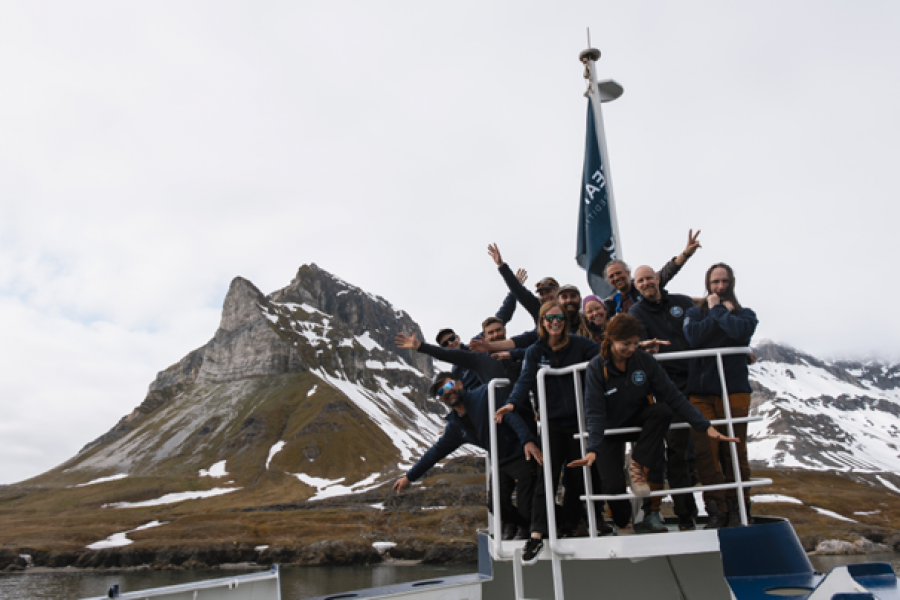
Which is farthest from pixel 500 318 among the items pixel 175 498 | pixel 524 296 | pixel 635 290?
pixel 175 498

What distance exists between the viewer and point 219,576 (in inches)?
2512

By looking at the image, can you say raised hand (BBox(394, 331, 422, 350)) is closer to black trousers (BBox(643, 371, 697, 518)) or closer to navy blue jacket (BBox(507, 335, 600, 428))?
navy blue jacket (BBox(507, 335, 600, 428))

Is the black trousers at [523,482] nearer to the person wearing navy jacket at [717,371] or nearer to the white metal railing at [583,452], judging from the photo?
the white metal railing at [583,452]

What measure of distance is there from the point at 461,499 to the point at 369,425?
249 feet

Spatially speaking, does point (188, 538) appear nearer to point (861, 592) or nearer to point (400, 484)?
point (400, 484)

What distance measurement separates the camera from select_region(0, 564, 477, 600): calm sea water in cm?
5132

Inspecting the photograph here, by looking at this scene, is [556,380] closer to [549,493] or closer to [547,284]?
[549,493]

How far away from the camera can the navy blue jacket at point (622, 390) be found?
5719 mm

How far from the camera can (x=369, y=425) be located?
16688 centimetres

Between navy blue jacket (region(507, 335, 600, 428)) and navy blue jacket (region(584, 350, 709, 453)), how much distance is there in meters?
0.52

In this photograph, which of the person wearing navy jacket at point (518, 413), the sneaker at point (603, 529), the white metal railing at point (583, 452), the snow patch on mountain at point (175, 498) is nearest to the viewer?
the white metal railing at point (583, 452)

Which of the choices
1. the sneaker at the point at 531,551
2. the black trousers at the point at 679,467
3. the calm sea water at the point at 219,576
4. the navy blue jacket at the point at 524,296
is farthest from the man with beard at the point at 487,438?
the calm sea water at the point at 219,576

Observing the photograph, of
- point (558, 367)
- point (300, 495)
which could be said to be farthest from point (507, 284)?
point (300, 495)

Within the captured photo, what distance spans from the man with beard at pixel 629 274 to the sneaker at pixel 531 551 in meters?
3.35
